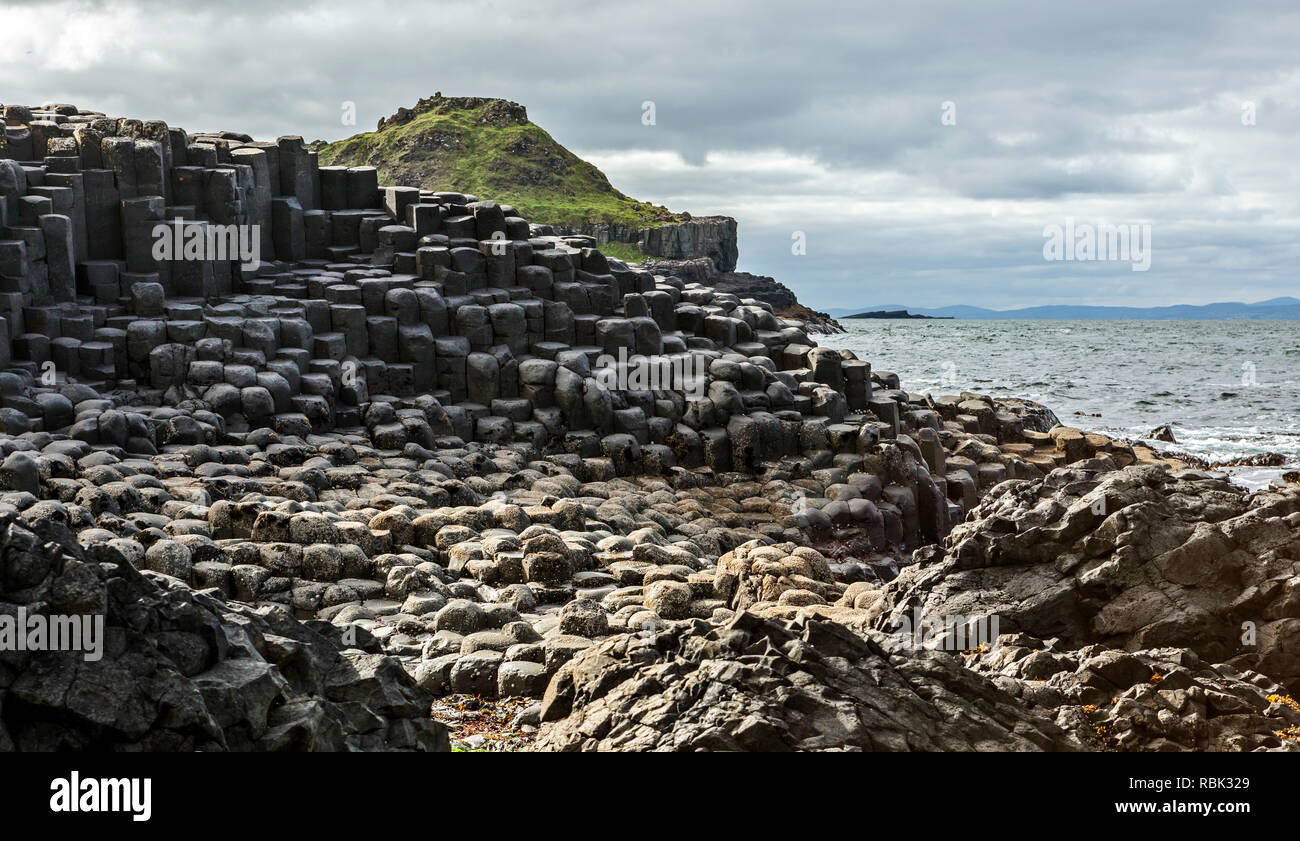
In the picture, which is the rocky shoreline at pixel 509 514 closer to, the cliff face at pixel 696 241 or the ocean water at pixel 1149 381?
the ocean water at pixel 1149 381

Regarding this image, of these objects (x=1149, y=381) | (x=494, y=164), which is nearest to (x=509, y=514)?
(x=1149, y=381)

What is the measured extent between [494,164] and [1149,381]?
6264 centimetres

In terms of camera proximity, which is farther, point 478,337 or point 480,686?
point 478,337

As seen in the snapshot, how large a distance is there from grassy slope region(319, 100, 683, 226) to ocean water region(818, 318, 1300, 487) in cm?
2947

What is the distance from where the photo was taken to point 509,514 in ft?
55.0

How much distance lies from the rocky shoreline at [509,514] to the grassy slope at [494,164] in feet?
242

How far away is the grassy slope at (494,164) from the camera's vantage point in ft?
339

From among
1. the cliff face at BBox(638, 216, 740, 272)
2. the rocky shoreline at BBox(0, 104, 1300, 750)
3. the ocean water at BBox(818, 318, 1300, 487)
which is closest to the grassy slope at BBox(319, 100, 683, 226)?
the cliff face at BBox(638, 216, 740, 272)

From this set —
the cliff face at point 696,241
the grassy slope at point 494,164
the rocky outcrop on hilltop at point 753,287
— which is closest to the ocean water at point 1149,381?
the rocky outcrop on hilltop at point 753,287

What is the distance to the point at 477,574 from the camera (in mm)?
14625
